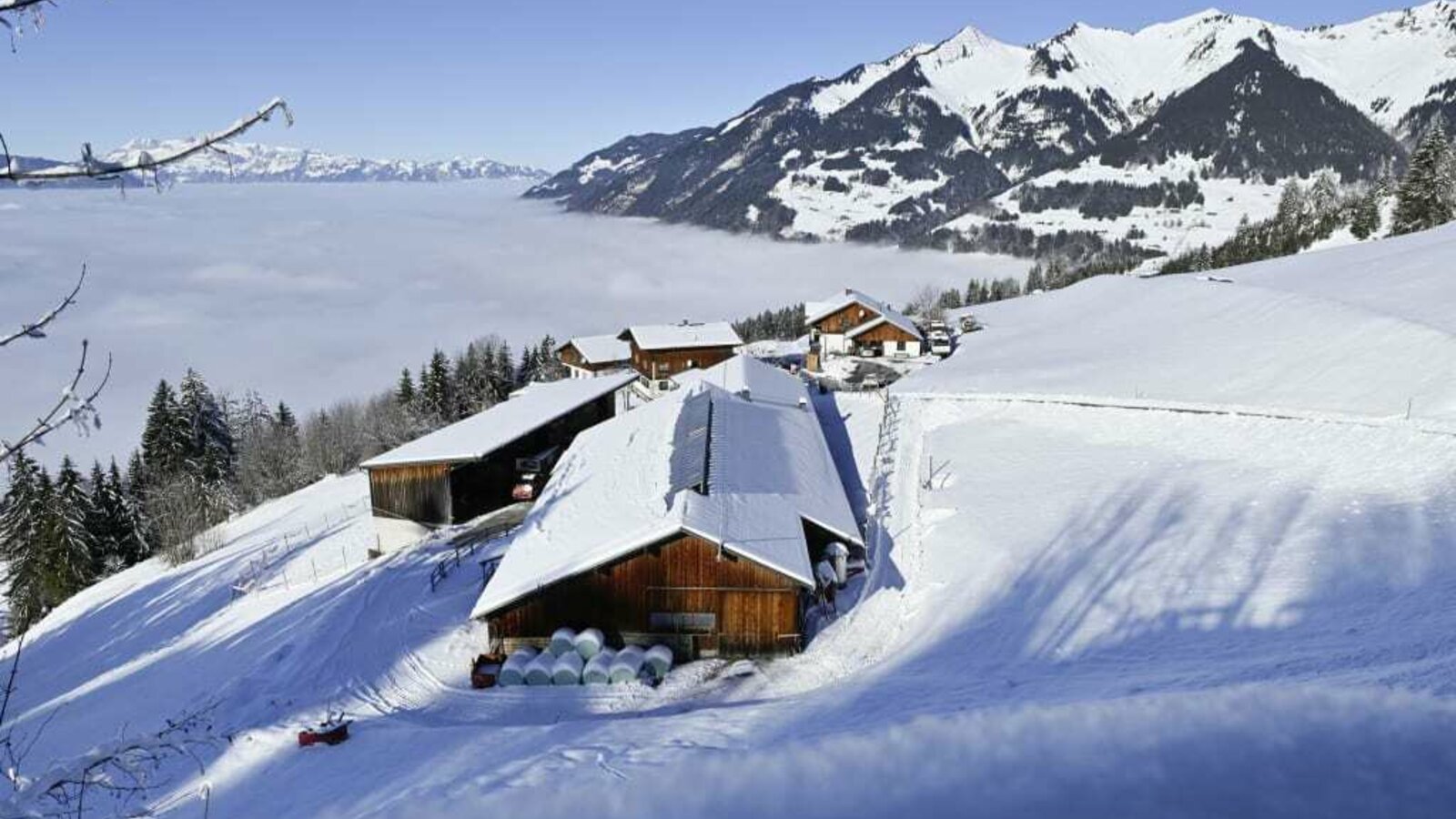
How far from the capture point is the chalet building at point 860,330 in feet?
200

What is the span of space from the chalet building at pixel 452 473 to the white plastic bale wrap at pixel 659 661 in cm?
1557

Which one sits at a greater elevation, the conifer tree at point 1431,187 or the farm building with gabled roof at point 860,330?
the conifer tree at point 1431,187

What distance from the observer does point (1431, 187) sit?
6962 centimetres

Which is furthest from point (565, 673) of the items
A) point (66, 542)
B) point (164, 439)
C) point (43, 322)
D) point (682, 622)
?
point (164, 439)

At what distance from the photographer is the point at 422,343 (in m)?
200

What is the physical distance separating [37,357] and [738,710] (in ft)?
774

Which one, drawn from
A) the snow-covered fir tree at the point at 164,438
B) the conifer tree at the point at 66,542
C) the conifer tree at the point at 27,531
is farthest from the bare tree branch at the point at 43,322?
the snow-covered fir tree at the point at 164,438

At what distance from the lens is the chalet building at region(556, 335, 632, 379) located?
68.3 metres

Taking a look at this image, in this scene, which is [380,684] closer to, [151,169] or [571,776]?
[571,776]

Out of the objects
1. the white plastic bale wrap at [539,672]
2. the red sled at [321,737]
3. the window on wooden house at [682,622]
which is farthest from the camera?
the window on wooden house at [682,622]

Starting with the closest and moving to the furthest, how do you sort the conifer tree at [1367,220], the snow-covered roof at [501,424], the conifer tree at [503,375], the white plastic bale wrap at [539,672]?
1. the white plastic bale wrap at [539,672]
2. the snow-covered roof at [501,424]
3. the conifer tree at [1367,220]
4. the conifer tree at [503,375]

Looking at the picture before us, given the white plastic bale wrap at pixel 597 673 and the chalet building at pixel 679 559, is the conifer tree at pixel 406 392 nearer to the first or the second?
the chalet building at pixel 679 559

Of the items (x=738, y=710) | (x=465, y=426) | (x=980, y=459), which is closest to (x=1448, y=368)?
(x=980, y=459)

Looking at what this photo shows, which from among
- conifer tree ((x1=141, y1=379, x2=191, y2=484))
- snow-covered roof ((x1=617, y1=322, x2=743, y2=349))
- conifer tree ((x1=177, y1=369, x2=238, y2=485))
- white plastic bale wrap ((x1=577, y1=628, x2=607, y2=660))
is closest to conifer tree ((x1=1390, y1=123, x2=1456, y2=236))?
snow-covered roof ((x1=617, y1=322, x2=743, y2=349))
